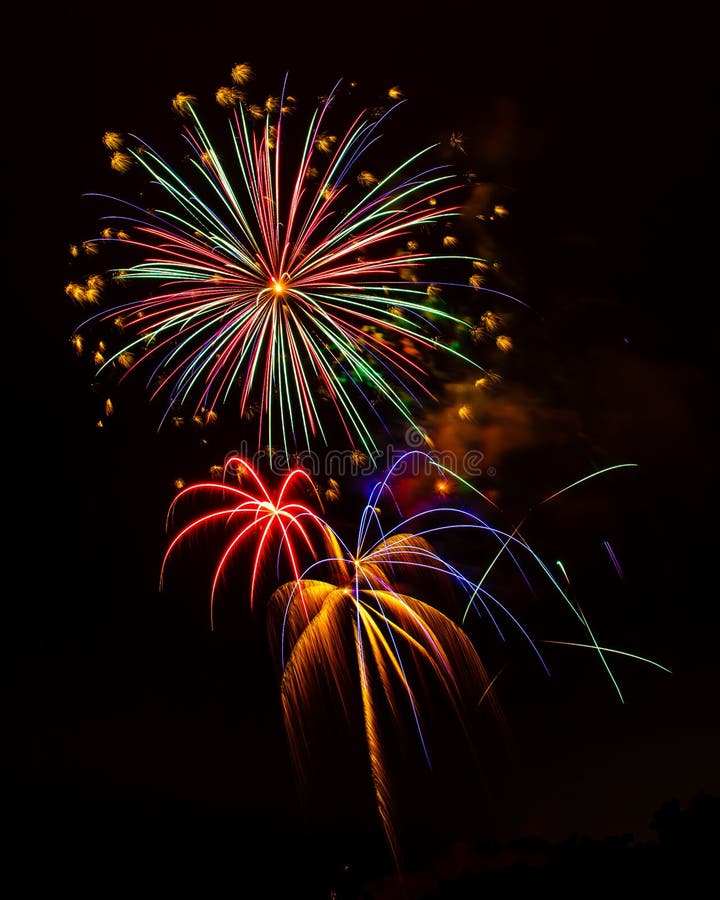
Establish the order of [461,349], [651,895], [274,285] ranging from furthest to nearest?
[461,349] < [274,285] < [651,895]

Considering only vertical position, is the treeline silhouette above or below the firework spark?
below

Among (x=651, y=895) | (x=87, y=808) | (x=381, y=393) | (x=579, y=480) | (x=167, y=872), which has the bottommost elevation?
(x=651, y=895)

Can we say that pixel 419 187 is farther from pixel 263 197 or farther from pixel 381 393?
pixel 381 393

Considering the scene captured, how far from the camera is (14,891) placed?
13.0 meters

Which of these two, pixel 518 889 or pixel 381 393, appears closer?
pixel 518 889

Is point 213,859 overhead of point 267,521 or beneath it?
beneath

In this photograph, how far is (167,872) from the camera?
15219 millimetres

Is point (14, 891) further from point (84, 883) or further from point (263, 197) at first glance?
point (263, 197)

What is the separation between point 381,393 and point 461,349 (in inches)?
75.8

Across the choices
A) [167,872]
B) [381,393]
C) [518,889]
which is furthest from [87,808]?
[381,393]

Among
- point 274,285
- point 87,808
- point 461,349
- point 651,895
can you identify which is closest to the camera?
point 651,895

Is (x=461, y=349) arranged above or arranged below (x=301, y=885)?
above

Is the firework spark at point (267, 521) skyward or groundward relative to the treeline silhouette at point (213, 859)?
skyward

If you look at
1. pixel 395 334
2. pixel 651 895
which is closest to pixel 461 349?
pixel 395 334
